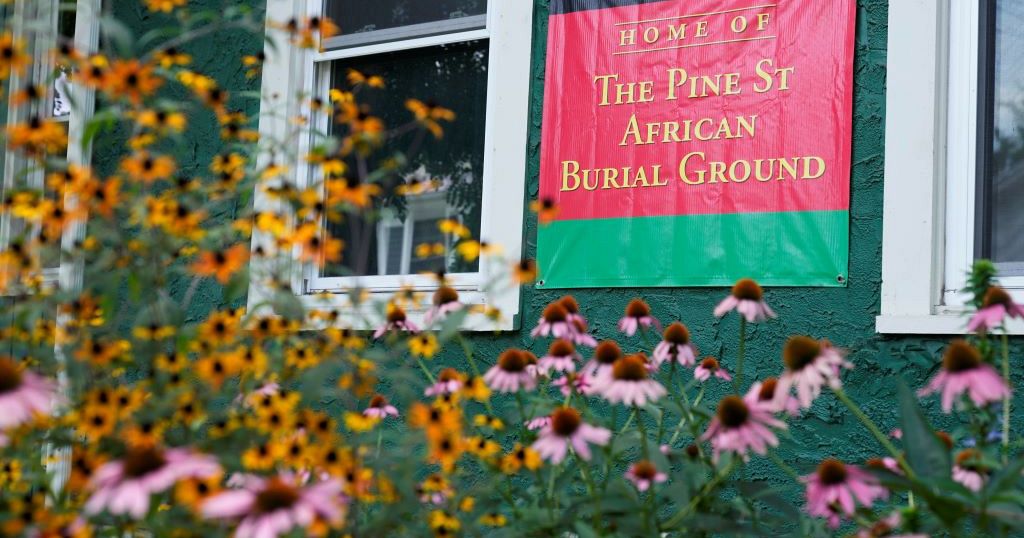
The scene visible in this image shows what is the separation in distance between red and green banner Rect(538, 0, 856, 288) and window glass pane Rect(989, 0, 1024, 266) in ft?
Answer: 1.24

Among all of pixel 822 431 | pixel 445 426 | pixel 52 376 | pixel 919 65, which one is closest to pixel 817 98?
pixel 919 65

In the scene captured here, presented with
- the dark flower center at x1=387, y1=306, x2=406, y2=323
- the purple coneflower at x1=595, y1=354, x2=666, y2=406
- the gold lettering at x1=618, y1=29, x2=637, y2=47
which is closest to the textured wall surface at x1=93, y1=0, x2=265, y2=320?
the gold lettering at x1=618, y1=29, x2=637, y2=47

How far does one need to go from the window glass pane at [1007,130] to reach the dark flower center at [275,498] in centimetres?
236

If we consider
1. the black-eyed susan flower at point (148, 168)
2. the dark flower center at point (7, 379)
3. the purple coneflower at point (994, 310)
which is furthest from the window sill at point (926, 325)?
the dark flower center at point (7, 379)

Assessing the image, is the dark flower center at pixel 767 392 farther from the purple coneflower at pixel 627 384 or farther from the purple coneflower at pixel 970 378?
the purple coneflower at pixel 970 378

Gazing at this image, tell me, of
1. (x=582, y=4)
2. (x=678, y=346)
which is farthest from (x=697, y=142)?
(x=678, y=346)

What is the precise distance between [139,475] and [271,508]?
0.56ft

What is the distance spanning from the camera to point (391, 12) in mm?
4008

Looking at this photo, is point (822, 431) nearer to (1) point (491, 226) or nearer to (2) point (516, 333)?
(2) point (516, 333)

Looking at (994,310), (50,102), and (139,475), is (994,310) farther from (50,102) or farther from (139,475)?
(50,102)

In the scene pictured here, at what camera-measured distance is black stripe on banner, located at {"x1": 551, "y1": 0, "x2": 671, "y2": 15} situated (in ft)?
11.5

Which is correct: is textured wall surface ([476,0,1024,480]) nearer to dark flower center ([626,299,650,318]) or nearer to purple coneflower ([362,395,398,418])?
dark flower center ([626,299,650,318])

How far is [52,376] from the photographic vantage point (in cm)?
174

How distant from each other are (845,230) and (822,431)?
1.81ft
